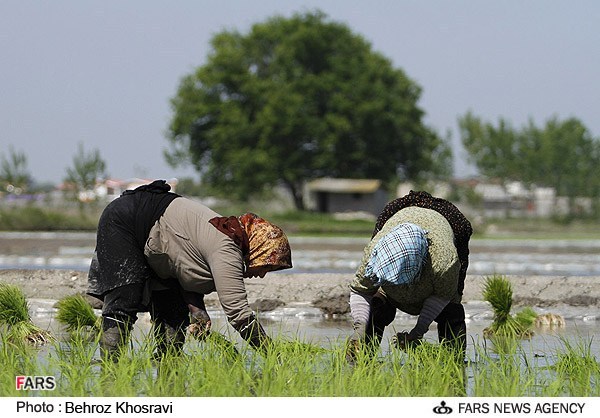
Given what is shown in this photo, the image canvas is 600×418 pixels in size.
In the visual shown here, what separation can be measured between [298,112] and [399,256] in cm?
5116

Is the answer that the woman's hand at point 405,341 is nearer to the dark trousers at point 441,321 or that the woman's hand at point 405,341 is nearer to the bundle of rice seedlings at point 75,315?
the dark trousers at point 441,321

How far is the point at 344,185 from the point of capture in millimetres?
62594

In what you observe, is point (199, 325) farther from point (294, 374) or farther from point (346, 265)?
point (346, 265)

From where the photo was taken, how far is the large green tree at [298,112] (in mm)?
56094

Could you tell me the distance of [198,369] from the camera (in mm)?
5191

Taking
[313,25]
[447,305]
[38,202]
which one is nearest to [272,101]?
[313,25]

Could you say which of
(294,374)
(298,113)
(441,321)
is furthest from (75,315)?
(298,113)

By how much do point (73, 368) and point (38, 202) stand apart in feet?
118

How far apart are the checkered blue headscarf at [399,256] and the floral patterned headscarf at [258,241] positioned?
0.44m

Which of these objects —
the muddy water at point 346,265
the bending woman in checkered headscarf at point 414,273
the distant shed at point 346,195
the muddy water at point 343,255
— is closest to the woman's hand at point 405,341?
the bending woman in checkered headscarf at point 414,273

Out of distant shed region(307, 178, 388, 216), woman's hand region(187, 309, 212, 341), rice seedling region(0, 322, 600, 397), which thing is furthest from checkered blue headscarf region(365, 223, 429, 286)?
distant shed region(307, 178, 388, 216)
